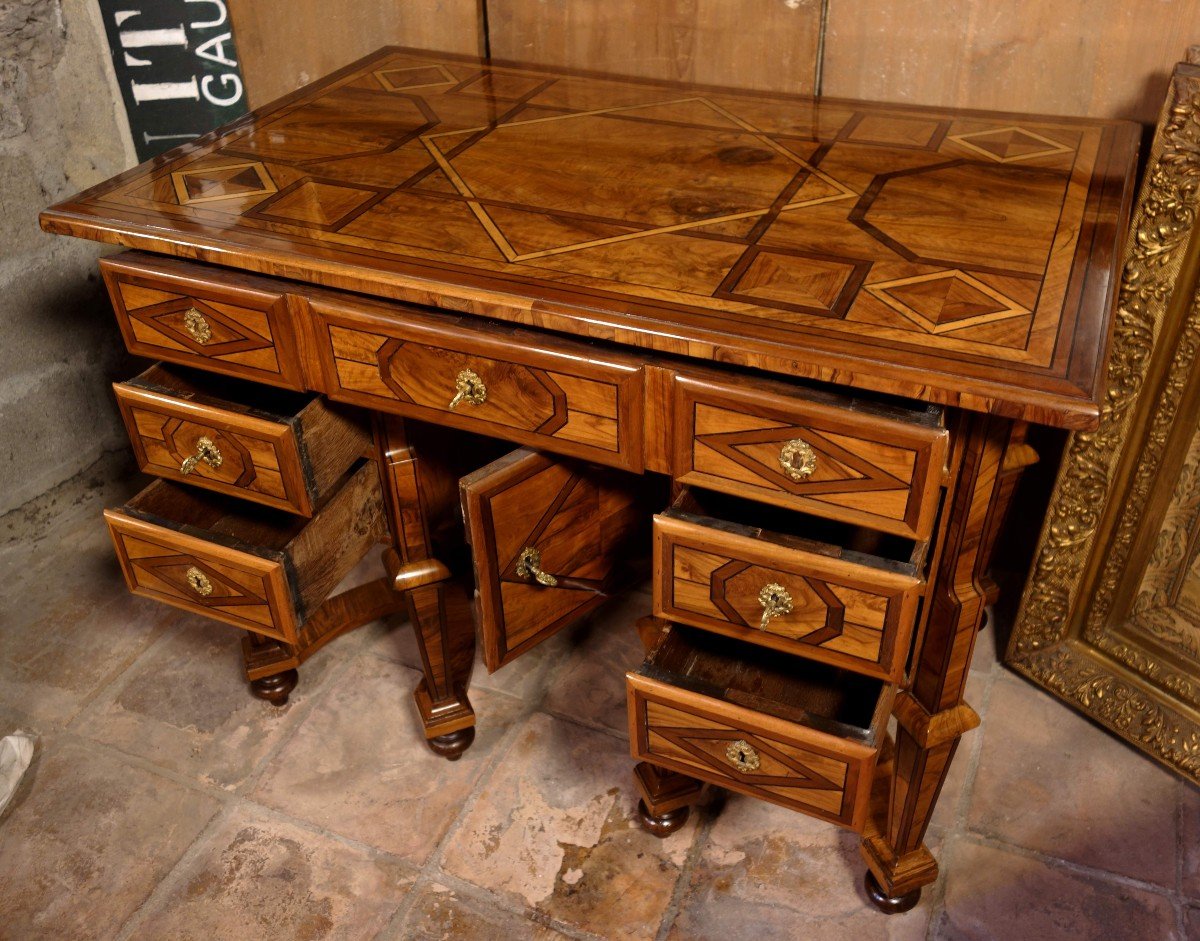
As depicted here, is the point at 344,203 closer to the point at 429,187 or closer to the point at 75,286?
the point at 429,187

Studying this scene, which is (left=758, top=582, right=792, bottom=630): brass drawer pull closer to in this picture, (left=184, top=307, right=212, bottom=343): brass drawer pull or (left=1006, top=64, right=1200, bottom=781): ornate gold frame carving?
(left=1006, top=64, right=1200, bottom=781): ornate gold frame carving

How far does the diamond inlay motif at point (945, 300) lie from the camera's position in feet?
4.05

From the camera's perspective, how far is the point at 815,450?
127cm

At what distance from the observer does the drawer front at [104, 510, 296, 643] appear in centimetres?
163

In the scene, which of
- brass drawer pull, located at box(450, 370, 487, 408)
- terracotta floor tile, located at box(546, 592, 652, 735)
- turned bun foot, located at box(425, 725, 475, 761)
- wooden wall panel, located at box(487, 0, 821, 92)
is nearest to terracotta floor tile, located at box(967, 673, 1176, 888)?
terracotta floor tile, located at box(546, 592, 652, 735)

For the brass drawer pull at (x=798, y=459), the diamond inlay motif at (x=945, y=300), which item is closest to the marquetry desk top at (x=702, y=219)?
the diamond inlay motif at (x=945, y=300)

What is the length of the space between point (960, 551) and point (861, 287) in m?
0.36

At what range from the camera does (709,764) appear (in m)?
1.49

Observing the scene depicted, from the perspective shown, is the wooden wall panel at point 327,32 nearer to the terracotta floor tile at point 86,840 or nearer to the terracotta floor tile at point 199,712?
the terracotta floor tile at point 199,712

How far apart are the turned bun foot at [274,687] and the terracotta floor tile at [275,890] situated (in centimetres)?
26

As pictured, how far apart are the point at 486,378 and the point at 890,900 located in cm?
98

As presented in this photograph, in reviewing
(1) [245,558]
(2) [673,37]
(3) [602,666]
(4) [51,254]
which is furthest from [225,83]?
(3) [602,666]

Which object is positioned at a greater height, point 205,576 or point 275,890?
point 205,576

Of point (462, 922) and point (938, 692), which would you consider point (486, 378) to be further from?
point (462, 922)
